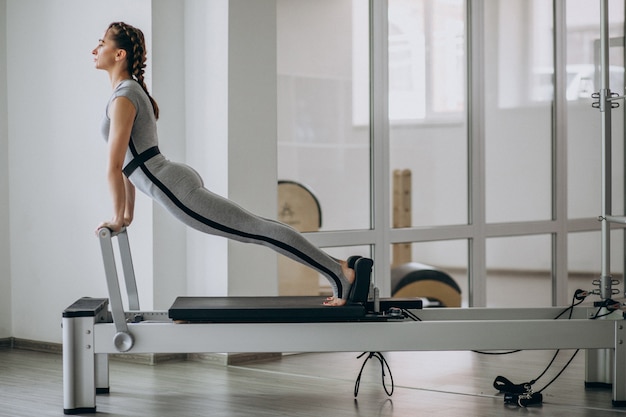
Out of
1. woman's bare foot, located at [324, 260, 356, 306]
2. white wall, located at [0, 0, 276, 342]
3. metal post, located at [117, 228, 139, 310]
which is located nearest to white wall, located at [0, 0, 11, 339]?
white wall, located at [0, 0, 276, 342]

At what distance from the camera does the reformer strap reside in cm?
338

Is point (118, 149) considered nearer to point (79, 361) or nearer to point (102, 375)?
point (79, 361)

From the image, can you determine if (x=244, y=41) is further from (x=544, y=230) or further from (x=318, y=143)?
(x=544, y=230)

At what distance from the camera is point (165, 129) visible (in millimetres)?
4527

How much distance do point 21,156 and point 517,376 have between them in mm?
2745

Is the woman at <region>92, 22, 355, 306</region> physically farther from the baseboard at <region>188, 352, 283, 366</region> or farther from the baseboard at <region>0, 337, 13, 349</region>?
the baseboard at <region>0, 337, 13, 349</region>

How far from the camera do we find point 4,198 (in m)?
4.98

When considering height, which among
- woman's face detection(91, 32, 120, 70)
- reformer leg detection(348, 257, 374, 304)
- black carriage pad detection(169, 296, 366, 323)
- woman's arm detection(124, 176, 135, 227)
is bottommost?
black carriage pad detection(169, 296, 366, 323)

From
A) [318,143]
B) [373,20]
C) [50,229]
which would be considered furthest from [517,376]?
[50,229]

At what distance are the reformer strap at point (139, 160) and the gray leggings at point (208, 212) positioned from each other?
0.05 feet

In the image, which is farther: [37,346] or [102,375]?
[37,346]

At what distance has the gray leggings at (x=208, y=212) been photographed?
11.0 ft

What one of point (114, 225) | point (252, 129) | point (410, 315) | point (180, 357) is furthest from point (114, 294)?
point (252, 129)

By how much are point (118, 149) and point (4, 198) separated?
6.32 feet
